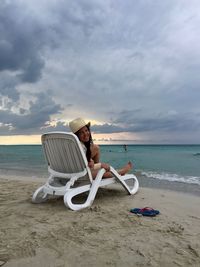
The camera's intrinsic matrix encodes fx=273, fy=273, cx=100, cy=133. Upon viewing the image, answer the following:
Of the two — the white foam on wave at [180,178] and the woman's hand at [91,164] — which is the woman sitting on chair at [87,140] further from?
the white foam on wave at [180,178]

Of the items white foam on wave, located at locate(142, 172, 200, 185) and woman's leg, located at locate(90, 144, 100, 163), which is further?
white foam on wave, located at locate(142, 172, 200, 185)

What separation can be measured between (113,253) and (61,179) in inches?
115

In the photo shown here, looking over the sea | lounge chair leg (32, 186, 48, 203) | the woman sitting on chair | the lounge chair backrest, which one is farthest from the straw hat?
the sea

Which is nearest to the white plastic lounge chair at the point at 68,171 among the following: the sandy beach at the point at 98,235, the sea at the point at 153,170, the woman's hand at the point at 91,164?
the woman's hand at the point at 91,164

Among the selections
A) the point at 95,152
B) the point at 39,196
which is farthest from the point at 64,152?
the point at 39,196

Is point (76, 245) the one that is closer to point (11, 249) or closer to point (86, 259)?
point (86, 259)

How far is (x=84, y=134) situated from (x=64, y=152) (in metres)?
0.52

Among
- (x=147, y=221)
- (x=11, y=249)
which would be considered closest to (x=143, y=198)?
(x=147, y=221)

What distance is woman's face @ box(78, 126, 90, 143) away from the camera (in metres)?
5.33

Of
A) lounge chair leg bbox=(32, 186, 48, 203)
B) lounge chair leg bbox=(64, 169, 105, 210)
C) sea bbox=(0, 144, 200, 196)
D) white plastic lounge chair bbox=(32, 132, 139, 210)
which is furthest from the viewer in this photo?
sea bbox=(0, 144, 200, 196)

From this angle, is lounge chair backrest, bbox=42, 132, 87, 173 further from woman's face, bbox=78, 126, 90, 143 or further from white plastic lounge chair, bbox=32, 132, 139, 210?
woman's face, bbox=78, 126, 90, 143

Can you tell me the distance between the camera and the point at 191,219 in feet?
14.5

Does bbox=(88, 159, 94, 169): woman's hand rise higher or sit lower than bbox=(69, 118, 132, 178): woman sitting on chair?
lower

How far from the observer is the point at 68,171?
540cm
